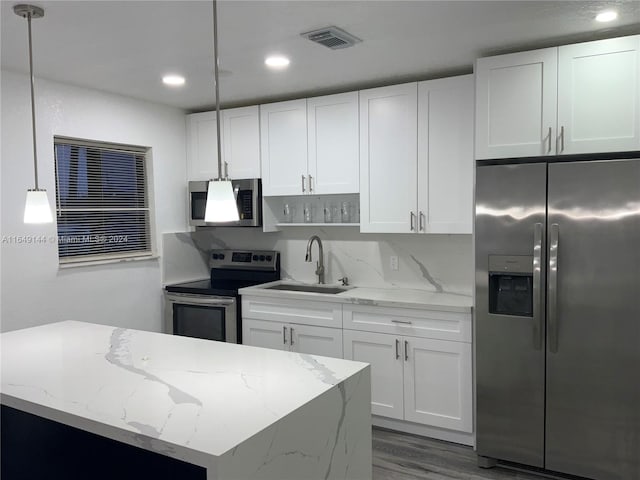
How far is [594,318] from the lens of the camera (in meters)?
2.72

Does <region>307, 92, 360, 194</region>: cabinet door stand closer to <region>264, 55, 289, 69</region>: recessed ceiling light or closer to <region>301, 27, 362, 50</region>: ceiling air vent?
<region>264, 55, 289, 69</region>: recessed ceiling light

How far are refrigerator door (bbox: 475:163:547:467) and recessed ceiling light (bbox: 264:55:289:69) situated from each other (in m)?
1.32

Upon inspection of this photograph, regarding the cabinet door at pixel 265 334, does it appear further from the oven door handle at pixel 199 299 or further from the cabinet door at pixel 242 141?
the cabinet door at pixel 242 141

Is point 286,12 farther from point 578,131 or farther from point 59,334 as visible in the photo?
point 59,334

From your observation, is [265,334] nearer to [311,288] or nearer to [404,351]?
[311,288]

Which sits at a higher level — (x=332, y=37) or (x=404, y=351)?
(x=332, y=37)

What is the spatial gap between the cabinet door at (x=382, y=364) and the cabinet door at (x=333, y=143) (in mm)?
1060

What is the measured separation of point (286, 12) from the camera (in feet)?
7.82

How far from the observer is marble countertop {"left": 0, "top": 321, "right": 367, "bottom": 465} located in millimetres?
1486

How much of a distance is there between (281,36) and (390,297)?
1.82 meters

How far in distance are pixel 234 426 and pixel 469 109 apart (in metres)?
2.59

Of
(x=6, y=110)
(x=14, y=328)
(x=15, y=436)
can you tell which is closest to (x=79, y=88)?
(x=6, y=110)

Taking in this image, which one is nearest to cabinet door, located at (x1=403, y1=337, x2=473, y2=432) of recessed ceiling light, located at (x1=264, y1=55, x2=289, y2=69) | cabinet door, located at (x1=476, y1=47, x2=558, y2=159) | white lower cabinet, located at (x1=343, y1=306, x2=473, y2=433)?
white lower cabinet, located at (x1=343, y1=306, x2=473, y2=433)

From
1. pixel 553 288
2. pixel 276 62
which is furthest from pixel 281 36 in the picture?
pixel 553 288
